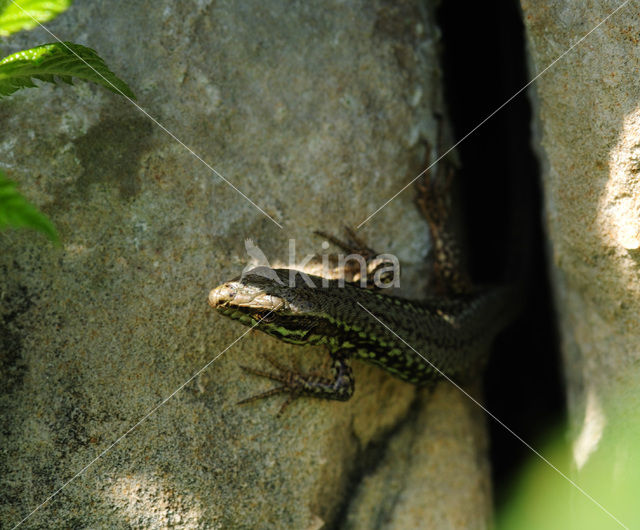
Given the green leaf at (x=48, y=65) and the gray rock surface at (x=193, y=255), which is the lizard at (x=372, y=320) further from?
the green leaf at (x=48, y=65)

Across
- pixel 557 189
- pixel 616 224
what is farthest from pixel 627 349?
pixel 557 189

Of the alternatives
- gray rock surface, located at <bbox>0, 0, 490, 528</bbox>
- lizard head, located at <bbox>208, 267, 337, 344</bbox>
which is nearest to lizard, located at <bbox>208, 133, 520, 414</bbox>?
lizard head, located at <bbox>208, 267, 337, 344</bbox>

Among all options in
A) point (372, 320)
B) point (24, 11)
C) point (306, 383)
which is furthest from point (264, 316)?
point (24, 11)

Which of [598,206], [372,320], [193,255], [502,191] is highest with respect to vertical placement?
[598,206]

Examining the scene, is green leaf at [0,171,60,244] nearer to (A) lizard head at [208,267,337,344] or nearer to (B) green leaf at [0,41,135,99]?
(B) green leaf at [0,41,135,99]

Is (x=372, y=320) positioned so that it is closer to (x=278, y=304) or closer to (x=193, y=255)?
(x=278, y=304)
